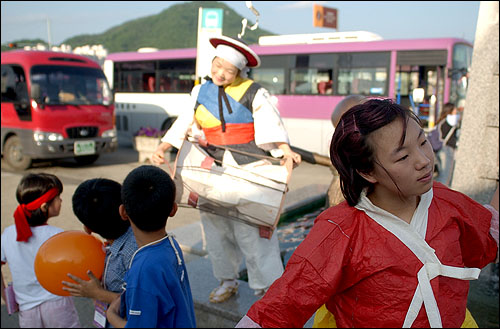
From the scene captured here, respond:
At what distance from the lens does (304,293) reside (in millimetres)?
1215

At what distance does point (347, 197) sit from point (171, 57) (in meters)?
13.7

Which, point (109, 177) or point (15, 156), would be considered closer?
point (109, 177)

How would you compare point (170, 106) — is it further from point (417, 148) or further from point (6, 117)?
point (417, 148)

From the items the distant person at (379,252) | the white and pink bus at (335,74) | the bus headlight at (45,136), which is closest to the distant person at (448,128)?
the white and pink bus at (335,74)

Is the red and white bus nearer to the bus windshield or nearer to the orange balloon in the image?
the bus windshield

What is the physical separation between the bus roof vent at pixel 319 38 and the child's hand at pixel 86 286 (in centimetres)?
1117

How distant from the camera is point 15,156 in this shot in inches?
407

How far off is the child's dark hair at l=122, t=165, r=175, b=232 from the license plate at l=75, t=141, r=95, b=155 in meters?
8.89

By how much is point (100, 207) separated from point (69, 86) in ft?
30.7

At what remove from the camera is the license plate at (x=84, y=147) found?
9914mm

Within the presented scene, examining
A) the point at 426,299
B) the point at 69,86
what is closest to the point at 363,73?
the point at 69,86

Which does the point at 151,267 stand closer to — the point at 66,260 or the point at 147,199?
the point at 147,199

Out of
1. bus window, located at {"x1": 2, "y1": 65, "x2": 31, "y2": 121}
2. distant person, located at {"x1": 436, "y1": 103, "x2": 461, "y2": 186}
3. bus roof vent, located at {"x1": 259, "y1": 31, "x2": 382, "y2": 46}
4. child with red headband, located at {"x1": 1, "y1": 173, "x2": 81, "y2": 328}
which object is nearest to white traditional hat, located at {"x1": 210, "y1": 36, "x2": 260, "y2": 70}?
child with red headband, located at {"x1": 1, "y1": 173, "x2": 81, "y2": 328}

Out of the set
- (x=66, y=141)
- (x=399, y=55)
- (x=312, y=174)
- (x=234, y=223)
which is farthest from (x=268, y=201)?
(x=399, y=55)
